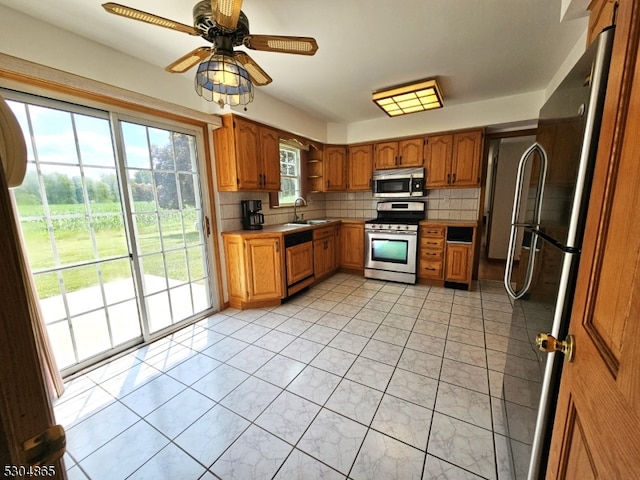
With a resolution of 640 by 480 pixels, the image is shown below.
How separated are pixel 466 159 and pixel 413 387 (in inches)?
121

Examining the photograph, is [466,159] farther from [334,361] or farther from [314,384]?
[314,384]

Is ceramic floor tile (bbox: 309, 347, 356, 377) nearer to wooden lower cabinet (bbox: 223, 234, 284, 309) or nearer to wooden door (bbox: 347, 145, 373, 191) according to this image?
wooden lower cabinet (bbox: 223, 234, 284, 309)

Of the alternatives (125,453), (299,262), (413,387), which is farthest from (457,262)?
(125,453)

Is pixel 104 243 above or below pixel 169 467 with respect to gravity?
above

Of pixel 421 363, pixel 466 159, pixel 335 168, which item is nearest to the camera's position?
pixel 421 363

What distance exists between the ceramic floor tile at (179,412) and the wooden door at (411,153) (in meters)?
3.75

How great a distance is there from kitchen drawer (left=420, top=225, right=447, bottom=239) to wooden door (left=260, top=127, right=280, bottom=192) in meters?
2.15

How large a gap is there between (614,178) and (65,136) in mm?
2891

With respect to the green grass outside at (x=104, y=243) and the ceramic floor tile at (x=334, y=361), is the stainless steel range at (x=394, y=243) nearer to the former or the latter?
the ceramic floor tile at (x=334, y=361)

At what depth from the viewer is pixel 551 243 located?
919mm

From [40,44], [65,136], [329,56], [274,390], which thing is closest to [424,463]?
[274,390]

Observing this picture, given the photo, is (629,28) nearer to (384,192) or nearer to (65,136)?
(65,136)

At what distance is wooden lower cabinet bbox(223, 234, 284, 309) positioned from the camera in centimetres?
300

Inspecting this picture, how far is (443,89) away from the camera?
9.80 ft
